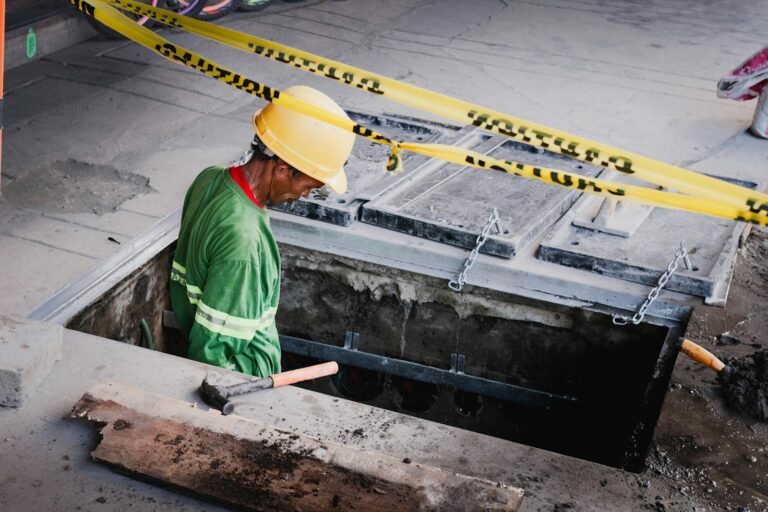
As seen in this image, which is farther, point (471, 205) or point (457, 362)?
point (471, 205)

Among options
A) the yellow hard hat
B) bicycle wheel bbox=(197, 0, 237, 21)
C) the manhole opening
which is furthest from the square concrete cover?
bicycle wheel bbox=(197, 0, 237, 21)

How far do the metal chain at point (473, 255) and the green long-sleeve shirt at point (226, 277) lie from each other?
1331 millimetres

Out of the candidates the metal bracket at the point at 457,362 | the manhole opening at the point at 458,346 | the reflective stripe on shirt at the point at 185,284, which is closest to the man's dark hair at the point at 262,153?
the reflective stripe on shirt at the point at 185,284

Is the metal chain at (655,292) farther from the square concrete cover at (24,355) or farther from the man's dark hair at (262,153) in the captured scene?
the square concrete cover at (24,355)

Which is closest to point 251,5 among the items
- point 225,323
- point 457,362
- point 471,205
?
point 471,205

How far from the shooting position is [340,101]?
731cm

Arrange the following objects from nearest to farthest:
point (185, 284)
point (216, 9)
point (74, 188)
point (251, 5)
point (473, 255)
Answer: point (185, 284), point (473, 255), point (74, 188), point (216, 9), point (251, 5)

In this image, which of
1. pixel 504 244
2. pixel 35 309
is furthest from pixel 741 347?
pixel 35 309

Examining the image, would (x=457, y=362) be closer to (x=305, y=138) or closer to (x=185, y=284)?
(x=185, y=284)

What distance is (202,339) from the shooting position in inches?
149

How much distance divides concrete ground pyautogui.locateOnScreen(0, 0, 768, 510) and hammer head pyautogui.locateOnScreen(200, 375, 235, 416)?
13cm

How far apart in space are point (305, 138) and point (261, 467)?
1.34 meters

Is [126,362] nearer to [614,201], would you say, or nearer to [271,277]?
[271,277]

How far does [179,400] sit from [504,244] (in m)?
2.21
